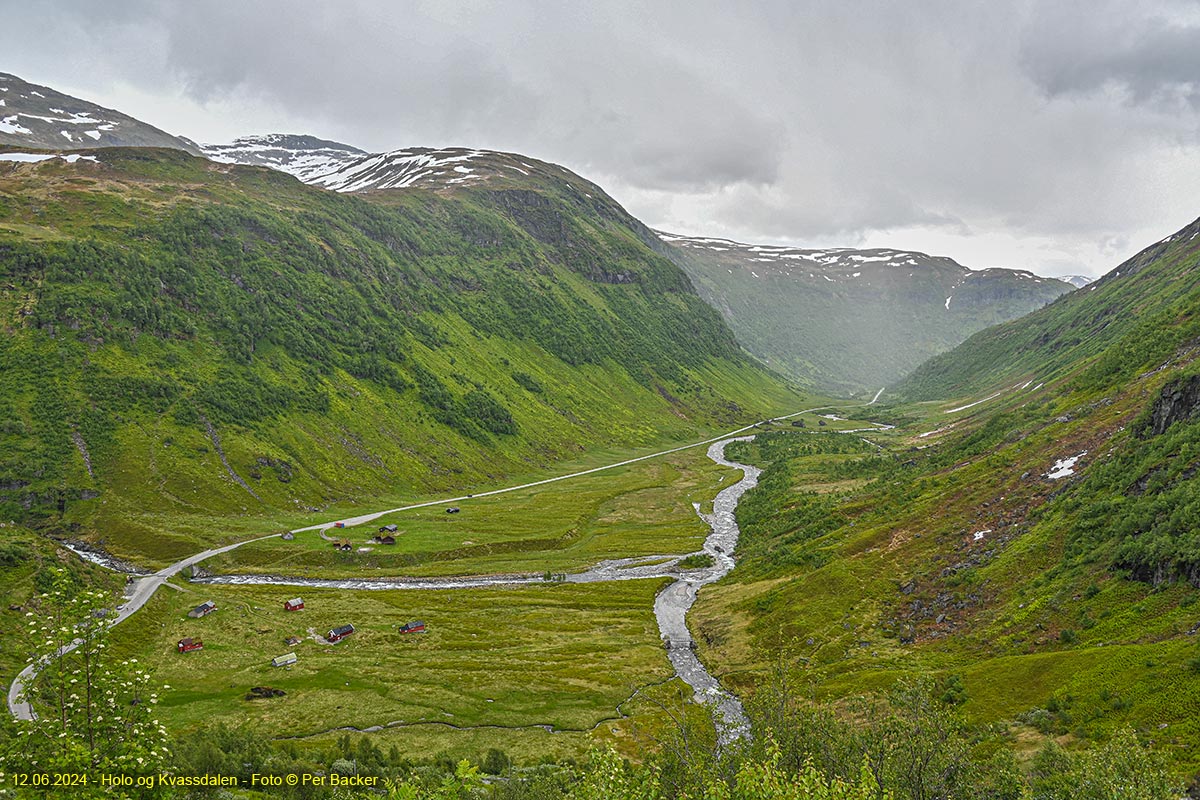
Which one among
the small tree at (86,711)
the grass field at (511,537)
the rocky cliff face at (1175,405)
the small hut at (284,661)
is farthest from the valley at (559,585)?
the grass field at (511,537)

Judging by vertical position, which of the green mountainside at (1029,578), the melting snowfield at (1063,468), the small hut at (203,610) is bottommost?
the small hut at (203,610)

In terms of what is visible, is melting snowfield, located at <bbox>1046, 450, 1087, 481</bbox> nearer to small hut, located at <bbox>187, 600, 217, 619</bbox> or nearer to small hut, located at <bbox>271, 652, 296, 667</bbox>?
small hut, located at <bbox>271, 652, 296, 667</bbox>

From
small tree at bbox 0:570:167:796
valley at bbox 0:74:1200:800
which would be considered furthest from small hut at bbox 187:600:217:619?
small tree at bbox 0:570:167:796

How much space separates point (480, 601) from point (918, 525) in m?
73.2

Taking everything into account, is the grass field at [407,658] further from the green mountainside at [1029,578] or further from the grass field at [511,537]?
the green mountainside at [1029,578]

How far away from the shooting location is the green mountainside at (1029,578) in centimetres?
4453

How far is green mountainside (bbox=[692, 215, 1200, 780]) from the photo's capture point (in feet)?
146

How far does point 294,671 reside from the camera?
75.8 meters

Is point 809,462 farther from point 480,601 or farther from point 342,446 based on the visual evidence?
point 342,446

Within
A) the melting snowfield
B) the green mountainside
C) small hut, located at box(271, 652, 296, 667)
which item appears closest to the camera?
the green mountainside

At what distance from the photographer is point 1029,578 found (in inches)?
2586

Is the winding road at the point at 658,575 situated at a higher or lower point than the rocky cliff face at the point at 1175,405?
lower

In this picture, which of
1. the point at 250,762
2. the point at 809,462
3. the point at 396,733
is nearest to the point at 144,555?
the point at 396,733

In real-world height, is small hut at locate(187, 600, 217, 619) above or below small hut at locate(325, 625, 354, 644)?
above
